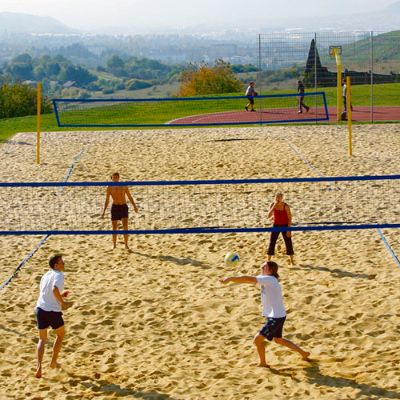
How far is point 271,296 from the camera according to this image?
8633 mm

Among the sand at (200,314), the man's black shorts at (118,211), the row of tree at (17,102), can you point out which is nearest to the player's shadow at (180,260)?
the sand at (200,314)

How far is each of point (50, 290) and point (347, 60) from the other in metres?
30.0

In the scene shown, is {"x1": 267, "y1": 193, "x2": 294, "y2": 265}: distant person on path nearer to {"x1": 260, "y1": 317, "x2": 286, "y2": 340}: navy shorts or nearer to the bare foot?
{"x1": 260, "y1": 317, "x2": 286, "y2": 340}: navy shorts

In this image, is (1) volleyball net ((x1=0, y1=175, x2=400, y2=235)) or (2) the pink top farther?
(1) volleyball net ((x1=0, y1=175, x2=400, y2=235))

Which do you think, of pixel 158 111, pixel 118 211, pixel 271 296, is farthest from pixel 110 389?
pixel 158 111

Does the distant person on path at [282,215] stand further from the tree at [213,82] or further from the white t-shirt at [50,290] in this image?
the tree at [213,82]

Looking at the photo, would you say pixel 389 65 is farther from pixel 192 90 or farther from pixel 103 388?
pixel 103 388

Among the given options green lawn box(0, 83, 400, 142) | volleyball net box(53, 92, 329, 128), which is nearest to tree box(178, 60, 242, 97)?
green lawn box(0, 83, 400, 142)

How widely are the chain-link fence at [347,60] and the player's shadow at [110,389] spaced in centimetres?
1968

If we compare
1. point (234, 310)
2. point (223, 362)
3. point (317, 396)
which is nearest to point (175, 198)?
point (234, 310)

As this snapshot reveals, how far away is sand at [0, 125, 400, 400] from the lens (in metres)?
8.55

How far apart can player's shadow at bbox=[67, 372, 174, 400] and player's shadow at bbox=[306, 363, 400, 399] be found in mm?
1519

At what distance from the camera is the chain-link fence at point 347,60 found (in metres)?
28.6

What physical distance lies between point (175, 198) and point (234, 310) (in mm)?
6680
